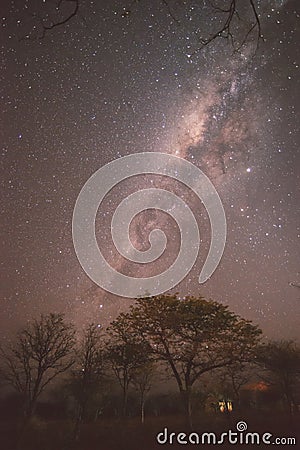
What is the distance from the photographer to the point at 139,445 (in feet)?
12.8

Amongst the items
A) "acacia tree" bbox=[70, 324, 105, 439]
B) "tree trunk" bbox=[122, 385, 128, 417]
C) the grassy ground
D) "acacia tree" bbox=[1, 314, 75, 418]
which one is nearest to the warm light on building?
the grassy ground

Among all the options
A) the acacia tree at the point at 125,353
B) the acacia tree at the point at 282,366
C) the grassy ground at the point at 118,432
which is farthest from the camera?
the acacia tree at the point at 282,366

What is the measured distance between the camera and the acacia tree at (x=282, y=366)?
4.48 meters

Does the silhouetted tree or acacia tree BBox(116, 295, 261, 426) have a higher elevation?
acacia tree BBox(116, 295, 261, 426)

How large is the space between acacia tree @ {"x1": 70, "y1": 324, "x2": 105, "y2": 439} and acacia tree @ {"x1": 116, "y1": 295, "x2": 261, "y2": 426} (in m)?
0.36

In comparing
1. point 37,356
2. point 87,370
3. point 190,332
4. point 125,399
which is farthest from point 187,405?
point 37,356

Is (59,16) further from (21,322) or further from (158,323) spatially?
(158,323)

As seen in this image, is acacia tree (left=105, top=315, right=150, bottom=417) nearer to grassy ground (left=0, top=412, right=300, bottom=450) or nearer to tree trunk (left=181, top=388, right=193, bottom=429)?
grassy ground (left=0, top=412, right=300, bottom=450)

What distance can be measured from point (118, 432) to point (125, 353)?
2.59 ft

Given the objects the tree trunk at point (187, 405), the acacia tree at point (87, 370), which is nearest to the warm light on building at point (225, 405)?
the tree trunk at point (187, 405)

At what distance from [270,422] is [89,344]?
213 cm

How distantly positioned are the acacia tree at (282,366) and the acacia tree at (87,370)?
1.83 m

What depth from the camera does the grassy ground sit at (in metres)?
3.85

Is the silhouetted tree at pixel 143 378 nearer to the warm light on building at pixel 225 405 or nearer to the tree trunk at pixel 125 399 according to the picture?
the tree trunk at pixel 125 399
